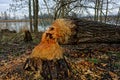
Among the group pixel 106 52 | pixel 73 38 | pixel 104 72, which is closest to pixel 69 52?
pixel 73 38

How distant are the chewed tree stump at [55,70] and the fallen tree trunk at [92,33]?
1.13 meters

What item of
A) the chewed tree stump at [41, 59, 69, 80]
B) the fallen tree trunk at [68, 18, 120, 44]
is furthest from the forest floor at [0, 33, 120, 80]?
the fallen tree trunk at [68, 18, 120, 44]

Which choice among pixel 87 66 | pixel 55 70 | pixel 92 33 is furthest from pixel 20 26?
pixel 55 70

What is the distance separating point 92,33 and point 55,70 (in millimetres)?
2114

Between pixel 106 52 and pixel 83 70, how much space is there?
6.49 feet

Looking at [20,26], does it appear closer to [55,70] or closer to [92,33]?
[92,33]

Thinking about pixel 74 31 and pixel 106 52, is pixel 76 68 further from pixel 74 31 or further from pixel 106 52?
pixel 106 52

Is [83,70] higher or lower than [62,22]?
lower

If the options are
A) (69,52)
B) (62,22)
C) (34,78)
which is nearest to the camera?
(34,78)

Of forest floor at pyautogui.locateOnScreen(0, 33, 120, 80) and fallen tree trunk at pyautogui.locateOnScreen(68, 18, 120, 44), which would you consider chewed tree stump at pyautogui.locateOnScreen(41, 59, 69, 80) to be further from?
fallen tree trunk at pyautogui.locateOnScreen(68, 18, 120, 44)

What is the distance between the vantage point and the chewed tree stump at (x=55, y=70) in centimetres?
570

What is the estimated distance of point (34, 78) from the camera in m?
5.71

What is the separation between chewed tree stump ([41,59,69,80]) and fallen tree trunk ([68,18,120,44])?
1.13 meters

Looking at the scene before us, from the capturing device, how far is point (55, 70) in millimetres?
5793
